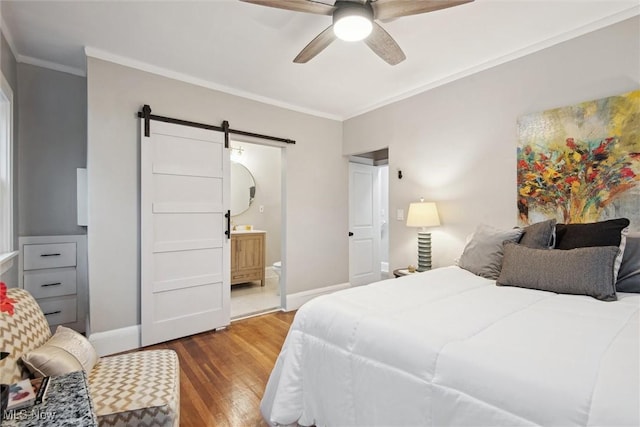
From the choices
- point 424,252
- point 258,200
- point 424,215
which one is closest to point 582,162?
point 424,215

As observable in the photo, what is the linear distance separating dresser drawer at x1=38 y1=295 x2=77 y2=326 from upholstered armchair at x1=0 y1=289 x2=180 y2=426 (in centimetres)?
171

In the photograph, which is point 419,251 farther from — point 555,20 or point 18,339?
point 18,339

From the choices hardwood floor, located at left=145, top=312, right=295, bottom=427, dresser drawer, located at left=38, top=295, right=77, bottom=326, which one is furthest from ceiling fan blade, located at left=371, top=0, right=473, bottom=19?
dresser drawer, located at left=38, top=295, right=77, bottom=326

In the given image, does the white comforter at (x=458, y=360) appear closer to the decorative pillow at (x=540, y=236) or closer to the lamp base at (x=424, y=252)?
the decorative pillow at (x=540, y=236)

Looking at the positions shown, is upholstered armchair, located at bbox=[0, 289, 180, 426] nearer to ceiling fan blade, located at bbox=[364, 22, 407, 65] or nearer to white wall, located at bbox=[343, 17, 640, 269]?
ceiling fan blade, located at bbox=[364, 22, 407, 65]

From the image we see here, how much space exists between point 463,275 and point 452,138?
1.50m

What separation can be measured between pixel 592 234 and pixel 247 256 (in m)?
4.07

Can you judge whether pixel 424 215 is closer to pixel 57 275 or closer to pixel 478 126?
pixel 478 126

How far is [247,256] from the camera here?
4.76m

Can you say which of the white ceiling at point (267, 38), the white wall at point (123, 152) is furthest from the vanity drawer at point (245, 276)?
the white ceiling at point (267, 38)

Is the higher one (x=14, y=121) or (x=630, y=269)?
(x=14, y=121)

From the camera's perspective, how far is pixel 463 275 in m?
2.13

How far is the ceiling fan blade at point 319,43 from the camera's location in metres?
1.85

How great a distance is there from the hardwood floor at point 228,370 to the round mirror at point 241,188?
244 centimetres
